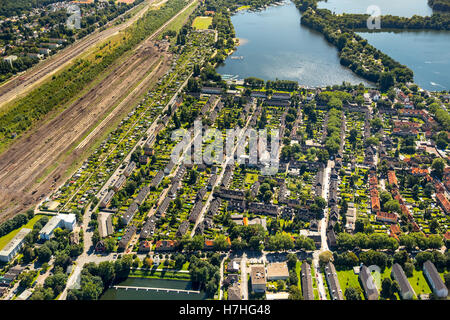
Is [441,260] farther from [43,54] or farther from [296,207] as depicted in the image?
[43,54]

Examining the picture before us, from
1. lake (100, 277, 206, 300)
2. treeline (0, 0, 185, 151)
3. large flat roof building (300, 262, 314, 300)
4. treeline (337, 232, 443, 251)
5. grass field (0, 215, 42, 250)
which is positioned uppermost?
treeline (0, 0, 185, 151)

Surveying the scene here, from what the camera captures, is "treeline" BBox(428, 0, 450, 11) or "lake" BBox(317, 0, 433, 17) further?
"lake" BBox(317, 0, 433, 17)

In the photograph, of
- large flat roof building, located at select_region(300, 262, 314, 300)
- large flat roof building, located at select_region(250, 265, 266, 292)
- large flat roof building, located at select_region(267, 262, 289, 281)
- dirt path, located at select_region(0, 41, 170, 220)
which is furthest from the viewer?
dirt path, located at select_region(0, 41, 170, 220)

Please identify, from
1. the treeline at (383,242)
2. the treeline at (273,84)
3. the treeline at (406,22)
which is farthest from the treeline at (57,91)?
the treeline at (406,22)

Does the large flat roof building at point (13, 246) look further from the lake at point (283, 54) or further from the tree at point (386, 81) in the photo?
the tree at point (386, 81)

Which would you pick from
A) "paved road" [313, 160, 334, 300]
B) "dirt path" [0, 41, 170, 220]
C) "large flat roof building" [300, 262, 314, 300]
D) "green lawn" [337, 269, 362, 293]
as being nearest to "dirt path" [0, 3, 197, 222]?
"dirt path" [0, 41, 170, 220]

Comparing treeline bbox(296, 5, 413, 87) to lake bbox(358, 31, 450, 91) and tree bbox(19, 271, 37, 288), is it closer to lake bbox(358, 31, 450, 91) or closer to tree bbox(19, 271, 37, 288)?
lake bbox(358, 31, 450, 91)
